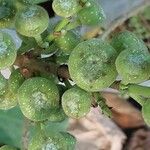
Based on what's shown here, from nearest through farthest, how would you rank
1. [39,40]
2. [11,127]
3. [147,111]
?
1. [147,111]
2. [39,40]
3. [11,127]

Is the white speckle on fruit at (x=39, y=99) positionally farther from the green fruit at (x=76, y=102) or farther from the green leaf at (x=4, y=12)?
the green leaf at (x=4, y=12)

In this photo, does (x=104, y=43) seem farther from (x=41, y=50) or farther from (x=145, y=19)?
(x=145, y=19)

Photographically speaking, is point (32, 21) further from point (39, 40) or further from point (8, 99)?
point (8, 99)

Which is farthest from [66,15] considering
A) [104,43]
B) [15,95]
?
[15,95]

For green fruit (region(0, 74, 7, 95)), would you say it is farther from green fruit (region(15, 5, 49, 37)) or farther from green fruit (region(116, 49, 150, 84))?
green fruit (region(116, 49, 150, 84))

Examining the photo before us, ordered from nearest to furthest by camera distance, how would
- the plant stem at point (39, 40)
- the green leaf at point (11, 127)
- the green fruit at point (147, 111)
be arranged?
the green fruit at point (147, 111) < the plant stem at point (39, 40) < the green leaf at point (11, 127)

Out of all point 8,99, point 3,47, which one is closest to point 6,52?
point 3,47

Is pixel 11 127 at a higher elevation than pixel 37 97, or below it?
below

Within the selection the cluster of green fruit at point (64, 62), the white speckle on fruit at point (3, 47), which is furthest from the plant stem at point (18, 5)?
the white speckle on fruit at point (3, 47)
